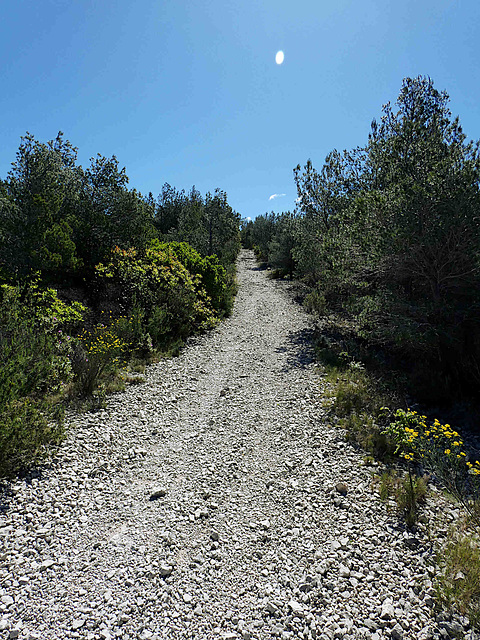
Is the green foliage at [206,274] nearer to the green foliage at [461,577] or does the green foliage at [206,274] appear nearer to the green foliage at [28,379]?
the green foliage at [28,379]

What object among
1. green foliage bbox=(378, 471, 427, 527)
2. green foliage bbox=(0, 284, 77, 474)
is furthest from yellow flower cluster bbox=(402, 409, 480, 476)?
green foliage bbox=(0, 284, 77, 474)

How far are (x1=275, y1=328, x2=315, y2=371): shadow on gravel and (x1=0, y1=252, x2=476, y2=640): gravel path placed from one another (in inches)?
111

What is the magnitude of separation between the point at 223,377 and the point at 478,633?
20.7 ft

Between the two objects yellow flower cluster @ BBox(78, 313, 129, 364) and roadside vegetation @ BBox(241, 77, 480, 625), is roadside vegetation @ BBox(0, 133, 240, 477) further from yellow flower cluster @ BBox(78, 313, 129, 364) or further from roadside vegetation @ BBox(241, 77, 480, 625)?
roadside vegetation @ BBox(241, 77, 480, 625)

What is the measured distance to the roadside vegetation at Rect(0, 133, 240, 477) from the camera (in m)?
5.22

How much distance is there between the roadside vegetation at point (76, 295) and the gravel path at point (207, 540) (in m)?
0.85

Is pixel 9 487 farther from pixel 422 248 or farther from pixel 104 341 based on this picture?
pixel 422 248

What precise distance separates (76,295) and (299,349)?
23.8ft

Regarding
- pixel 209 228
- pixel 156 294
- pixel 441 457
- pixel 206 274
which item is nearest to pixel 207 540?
pixel 441 457

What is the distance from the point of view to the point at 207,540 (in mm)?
3584

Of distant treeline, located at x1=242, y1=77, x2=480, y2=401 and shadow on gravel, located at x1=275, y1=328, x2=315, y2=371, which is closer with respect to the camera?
distant treeline, located at x1=242, y1=77, x2=480, y2=401

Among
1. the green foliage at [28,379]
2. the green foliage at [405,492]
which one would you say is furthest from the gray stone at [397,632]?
the green foliage at [28,379]

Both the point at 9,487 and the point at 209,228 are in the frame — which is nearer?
the point at 9,487

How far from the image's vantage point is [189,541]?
11.7 feet
